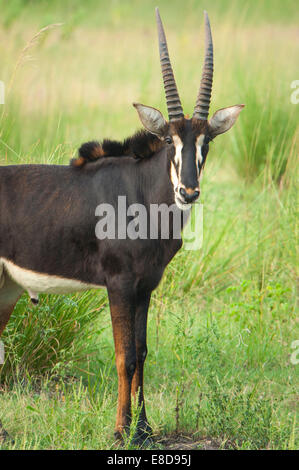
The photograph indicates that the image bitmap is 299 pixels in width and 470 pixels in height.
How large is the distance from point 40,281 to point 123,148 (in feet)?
3.36

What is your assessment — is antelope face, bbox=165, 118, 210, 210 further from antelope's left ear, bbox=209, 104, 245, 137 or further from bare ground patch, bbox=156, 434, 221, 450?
bare ground patch, bbox=156, 434, 221, 450

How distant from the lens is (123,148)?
479 centimetres

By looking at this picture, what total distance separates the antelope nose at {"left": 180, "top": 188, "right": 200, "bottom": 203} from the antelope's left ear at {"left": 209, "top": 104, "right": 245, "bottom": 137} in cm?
60

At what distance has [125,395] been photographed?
4605 mm

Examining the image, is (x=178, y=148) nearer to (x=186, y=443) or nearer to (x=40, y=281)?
(x=40, y=281)

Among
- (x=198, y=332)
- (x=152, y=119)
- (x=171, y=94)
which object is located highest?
(x=171, y=94)

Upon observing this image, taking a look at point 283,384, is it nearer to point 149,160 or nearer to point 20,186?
point 149,160

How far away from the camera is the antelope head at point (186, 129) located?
4258 millimetres

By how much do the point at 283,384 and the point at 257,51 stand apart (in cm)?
768

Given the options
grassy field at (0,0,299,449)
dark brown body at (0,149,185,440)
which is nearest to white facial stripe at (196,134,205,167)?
dark brown body at (0,149,185,440)

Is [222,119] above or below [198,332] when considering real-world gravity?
above

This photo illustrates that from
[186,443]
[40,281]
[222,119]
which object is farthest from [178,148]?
[186,443]

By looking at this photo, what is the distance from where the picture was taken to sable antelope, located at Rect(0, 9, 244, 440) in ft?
14.7
